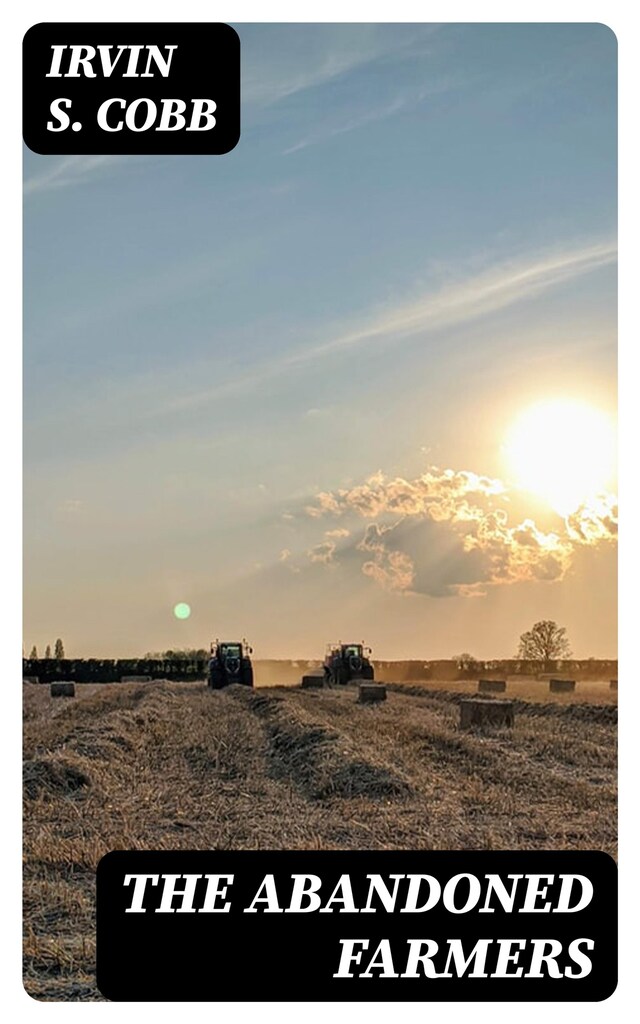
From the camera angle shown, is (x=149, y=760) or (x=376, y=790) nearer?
(x=376, y=790)

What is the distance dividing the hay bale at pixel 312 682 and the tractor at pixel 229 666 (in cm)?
680

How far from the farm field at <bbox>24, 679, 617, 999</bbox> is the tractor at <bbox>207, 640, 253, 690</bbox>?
1688 cm

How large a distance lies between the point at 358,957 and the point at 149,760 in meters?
12.1

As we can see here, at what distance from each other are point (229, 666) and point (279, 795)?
89.4 feet

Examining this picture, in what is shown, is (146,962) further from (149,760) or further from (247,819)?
(149,760)

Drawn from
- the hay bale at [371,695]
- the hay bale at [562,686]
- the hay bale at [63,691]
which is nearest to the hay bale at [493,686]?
the hay bale at [562,686]

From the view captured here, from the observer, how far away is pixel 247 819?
1170cm

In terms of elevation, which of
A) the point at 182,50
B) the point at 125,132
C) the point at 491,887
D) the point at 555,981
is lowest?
the point at 555,981

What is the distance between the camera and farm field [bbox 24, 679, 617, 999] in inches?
373

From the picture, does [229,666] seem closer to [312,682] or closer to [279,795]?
[312,682]

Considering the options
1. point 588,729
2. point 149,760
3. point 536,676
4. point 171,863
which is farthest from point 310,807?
point 536,676

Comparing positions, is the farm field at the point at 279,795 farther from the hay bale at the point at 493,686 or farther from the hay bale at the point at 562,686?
the hay bale at the point at 493,686

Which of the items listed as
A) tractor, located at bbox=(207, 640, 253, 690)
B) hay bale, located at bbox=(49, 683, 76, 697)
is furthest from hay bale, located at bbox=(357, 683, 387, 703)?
hay bale, located at bbox=(49, 683, 76, 697)

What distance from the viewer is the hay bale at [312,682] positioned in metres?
46.9
